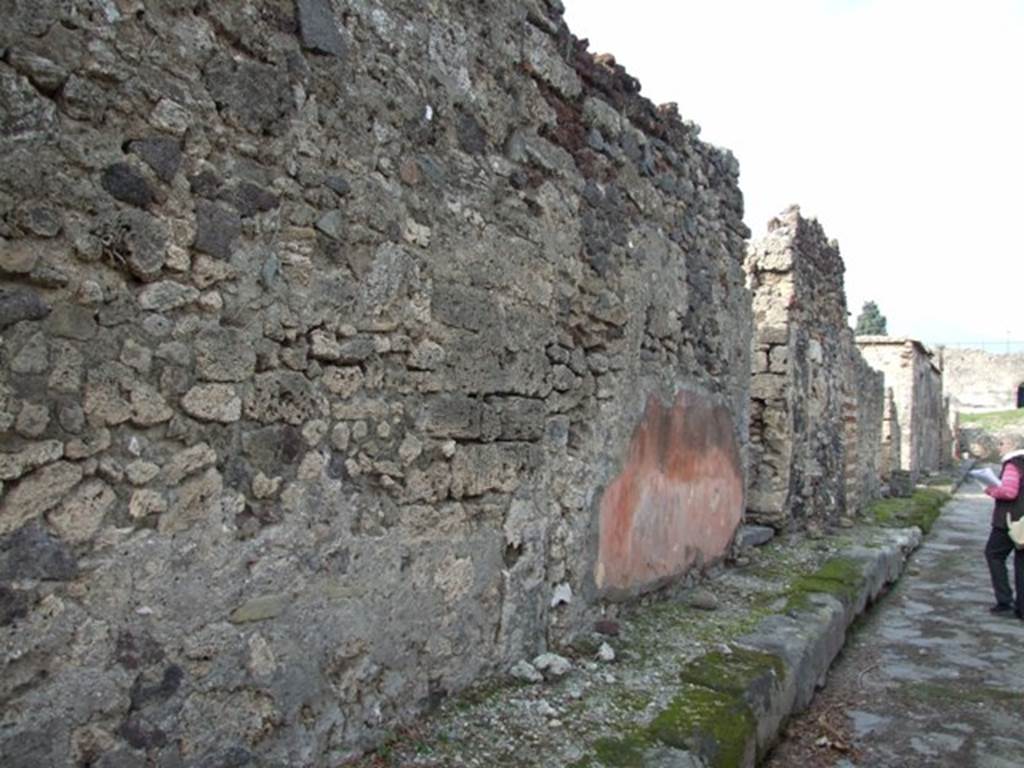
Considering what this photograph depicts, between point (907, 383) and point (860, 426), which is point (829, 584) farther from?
point (907, 383)

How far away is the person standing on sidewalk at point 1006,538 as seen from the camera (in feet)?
18.6

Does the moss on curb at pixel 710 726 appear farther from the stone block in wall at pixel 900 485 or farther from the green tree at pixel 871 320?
the green tree at pixel 871 320

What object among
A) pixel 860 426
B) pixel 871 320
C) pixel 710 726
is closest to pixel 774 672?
pixel 710 726

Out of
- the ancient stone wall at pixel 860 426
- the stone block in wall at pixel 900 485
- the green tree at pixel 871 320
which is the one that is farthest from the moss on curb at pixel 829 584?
the green tree at pixel 871 320

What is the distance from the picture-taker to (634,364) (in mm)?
3971

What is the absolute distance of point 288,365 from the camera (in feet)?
7.18

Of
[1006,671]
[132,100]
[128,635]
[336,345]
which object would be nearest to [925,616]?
[1006,671]

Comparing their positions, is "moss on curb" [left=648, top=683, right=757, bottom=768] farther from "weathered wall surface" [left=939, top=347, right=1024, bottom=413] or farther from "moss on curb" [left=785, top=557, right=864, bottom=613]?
"weathered wall surface" [left=939, top=347, right=1024, bottom=413]

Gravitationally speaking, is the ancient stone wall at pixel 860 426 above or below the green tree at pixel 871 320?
below

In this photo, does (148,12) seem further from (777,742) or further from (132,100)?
(777,742)

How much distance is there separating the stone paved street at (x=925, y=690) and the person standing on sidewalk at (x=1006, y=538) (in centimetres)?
13

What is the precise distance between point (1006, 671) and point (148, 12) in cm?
502

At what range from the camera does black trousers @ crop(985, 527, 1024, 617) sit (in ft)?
18.4

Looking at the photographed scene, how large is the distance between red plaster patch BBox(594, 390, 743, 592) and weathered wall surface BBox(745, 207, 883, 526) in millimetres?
1471
